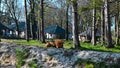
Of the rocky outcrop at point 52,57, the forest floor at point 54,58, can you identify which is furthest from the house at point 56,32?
the rocky outcrop at point 52,57

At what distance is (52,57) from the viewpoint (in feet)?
40.3

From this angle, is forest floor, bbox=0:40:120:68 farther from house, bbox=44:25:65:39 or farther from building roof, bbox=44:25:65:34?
house, bbox=44:25:65:39

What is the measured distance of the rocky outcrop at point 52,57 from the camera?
1112cm

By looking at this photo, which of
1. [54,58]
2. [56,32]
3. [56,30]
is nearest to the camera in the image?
[54,58]

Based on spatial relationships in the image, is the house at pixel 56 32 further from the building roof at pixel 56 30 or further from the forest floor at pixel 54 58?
the forest floor at pixel 54 58

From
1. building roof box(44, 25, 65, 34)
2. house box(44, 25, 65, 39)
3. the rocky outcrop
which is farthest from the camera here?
house box(44, 25, 65, 39)

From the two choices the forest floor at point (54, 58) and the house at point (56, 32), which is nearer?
the forest floor at point (54, 58)

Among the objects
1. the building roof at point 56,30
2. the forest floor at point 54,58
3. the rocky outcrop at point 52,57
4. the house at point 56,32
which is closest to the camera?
the forest floor at point 54,58

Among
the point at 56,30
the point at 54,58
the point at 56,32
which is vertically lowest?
the point at 54,58

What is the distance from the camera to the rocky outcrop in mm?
11117

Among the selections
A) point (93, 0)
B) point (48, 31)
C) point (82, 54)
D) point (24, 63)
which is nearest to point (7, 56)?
point (24, 63)

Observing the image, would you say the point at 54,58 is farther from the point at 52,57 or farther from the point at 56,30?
the point at 56,30

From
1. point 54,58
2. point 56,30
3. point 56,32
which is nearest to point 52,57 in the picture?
point 54,58

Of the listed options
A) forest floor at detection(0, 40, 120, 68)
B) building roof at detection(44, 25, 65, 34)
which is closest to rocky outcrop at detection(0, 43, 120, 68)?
forest floor at detection(0, 40, 120, 68)
